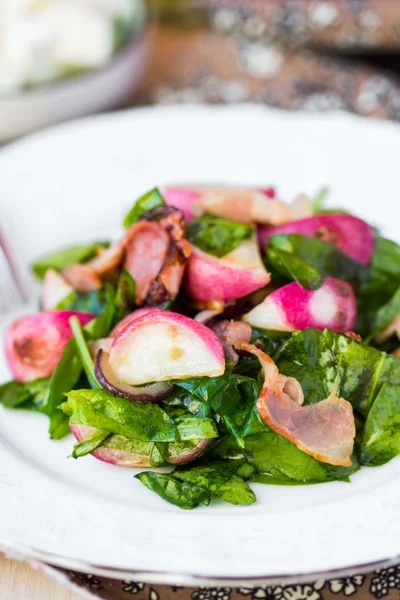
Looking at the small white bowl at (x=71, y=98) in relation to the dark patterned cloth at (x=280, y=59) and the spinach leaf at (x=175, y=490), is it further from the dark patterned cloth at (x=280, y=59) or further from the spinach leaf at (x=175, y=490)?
the spinach leaf at (x=175, y=490)

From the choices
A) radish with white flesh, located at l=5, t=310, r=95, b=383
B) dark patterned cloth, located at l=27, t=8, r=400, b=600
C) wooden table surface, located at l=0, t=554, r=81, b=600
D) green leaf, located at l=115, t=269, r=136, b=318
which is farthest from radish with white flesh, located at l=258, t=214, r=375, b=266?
dark patterned cloth, located at l=27, t=8, r=400, b=600

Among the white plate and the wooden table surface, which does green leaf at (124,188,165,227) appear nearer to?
the white plate

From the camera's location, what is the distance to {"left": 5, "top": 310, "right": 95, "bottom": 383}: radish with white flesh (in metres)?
1.97

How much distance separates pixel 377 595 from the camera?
1.58m

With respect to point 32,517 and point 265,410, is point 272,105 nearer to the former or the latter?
point 265,410

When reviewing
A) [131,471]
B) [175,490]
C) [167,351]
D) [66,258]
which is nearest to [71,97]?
[66,258]

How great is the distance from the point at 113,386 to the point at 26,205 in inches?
42.5

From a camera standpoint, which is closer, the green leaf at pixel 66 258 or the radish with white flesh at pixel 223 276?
the radish with white flesh at pixel 223 276

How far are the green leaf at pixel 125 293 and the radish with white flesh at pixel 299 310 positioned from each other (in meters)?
0.31

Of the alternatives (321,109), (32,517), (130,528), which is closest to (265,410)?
(130,528)

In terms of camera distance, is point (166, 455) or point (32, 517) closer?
point (32, 517)

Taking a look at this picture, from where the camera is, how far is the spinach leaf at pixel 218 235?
2016 millimetres

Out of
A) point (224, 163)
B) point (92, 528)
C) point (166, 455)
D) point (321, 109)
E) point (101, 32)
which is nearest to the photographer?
point (92, 528)

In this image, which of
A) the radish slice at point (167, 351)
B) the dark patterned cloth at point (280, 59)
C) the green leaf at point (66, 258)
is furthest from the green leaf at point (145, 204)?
the dark patterned cloth at point (280, 59)
